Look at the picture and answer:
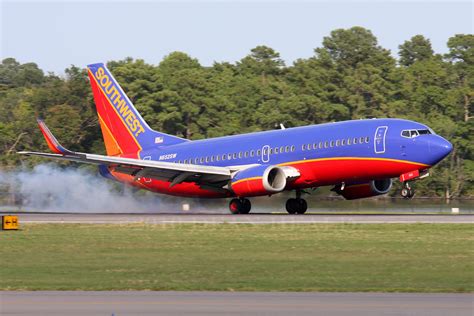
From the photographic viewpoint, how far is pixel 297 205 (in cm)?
4956

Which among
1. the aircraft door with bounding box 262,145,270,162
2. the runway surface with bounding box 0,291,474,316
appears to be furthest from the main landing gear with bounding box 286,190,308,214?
the runway surface with bounding box 0,291,474,316

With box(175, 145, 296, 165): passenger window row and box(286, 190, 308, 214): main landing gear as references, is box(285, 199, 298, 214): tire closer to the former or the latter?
box(286, 190, 308, 214): main landing gear

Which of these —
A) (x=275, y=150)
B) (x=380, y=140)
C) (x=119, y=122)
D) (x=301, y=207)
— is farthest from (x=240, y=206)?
(x=119, y=122)

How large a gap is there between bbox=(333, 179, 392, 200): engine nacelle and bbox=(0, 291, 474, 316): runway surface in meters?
28.8

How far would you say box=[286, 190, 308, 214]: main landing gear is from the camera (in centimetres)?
4950

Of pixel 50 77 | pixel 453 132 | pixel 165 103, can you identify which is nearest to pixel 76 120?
pixel 165 103

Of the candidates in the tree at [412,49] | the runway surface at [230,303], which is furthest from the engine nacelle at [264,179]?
the tree at [412,49]

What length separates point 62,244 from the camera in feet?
101

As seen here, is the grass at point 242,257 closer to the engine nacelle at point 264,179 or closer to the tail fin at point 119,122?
the engine nacelle at point 264,179

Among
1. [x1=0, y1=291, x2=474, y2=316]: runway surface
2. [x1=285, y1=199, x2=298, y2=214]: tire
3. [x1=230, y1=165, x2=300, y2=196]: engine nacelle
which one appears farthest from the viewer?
[x1=285, y1=199, x2=298, y2=214]: tire

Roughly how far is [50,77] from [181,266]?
87.5 metres

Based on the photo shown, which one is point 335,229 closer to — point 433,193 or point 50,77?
point 433,193

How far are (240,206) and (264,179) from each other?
3.21 metres

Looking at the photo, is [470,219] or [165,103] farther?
[165,103]
